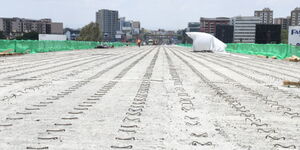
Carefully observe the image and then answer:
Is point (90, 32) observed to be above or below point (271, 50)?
above

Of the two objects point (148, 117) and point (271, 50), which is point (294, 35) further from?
point (148, 117)

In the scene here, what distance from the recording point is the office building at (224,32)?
142 m

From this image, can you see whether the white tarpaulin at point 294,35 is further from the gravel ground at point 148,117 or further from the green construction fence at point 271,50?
the gravel ground at point 148,117

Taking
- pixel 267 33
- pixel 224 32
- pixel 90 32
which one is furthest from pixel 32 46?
pixel 90 32

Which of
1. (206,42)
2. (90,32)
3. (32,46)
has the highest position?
(90,32)

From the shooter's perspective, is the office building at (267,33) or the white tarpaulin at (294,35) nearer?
the white tarpaulin at (294,35)

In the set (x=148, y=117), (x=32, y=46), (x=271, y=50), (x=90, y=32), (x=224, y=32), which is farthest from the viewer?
(x=90, y=32)

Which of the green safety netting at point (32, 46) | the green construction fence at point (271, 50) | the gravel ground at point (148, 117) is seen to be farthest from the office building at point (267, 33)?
the gravel ground at point (148, 117)

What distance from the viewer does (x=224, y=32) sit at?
146m

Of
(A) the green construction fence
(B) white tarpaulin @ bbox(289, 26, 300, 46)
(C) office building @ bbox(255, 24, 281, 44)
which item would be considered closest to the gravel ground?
(A) the green construction fence

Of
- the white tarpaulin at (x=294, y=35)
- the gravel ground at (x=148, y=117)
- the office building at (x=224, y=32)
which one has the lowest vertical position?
the gravel ground at (x=148, y=117)

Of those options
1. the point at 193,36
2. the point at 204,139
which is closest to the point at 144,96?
the point at 204,139

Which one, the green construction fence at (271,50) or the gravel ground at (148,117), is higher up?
the green construction fence at (271,50)

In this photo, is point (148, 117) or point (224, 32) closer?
point (148, 117)
